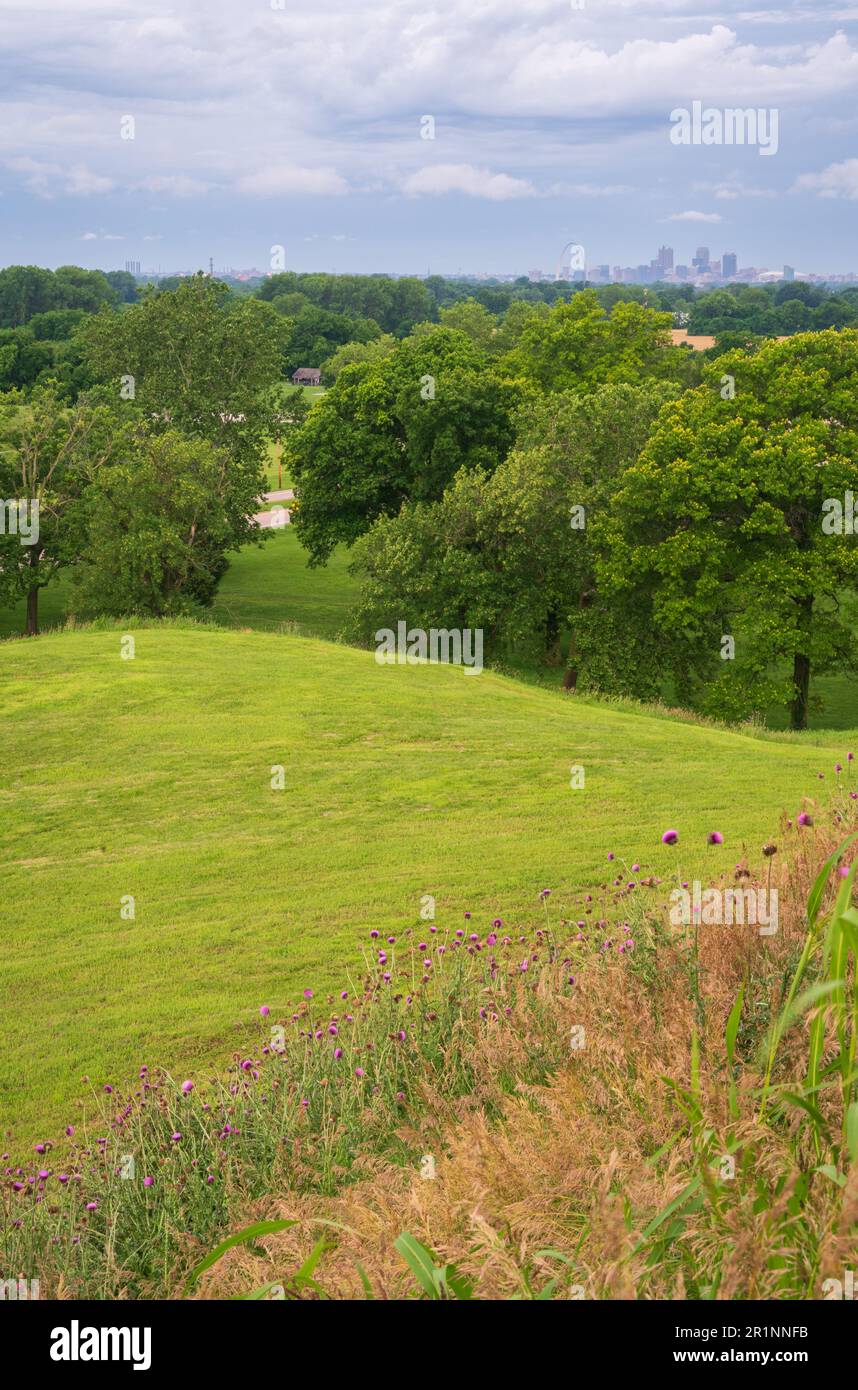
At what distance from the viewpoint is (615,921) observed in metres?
10.0

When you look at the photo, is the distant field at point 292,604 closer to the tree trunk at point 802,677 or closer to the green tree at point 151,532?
the tree trunk at point 802,677

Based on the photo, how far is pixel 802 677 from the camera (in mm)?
32656

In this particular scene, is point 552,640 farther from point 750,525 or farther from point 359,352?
point 359,352

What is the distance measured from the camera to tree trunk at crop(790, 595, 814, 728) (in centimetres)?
3150

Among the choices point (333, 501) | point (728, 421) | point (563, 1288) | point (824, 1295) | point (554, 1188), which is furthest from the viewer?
point (333, 501)

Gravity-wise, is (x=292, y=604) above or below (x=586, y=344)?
below

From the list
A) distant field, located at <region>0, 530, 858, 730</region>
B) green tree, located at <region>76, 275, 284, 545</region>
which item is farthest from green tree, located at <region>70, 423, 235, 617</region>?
green tree, located at <region>76, 275, 284, 545</region>

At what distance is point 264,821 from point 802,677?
2117cm

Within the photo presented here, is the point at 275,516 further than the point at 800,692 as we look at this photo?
Yes

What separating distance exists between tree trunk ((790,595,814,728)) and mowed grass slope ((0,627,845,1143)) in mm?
9625

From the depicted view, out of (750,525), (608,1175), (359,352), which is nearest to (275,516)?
(359,352)

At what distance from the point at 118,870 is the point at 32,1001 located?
11.6 feet

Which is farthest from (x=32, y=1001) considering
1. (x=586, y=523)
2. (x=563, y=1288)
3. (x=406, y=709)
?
(x=586, y=523)
